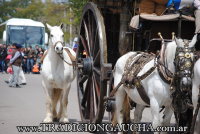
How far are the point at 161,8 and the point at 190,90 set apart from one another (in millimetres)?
2414

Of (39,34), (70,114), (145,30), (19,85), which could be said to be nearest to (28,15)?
(39,34)

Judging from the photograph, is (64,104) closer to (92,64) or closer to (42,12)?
(92,64)

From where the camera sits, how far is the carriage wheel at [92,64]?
7.68 meters

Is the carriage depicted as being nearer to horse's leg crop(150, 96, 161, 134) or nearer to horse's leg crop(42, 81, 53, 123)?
horse's leg crop(42, 81, 53, 123)

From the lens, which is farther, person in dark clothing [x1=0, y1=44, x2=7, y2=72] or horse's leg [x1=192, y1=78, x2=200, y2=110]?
person in dark clothing [x1=0, y1=44, x2=7, y2=72]

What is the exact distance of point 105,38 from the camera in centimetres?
775

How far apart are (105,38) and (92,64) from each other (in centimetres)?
86

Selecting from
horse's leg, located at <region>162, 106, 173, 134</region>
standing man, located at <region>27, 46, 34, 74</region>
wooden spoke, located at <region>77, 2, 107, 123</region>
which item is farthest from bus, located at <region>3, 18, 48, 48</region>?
horse's leg, located at <region>162, 106, 173, 134</region>

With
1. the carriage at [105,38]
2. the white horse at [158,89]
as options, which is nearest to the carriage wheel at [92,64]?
the carriage at [105,38]

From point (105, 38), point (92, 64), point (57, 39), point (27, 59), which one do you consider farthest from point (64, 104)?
point (27, 59)

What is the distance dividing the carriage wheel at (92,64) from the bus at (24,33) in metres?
23.5

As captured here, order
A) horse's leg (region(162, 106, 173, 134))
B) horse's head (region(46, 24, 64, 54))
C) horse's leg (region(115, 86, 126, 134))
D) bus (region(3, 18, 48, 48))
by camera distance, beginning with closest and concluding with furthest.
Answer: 1. horse's leg (region(162, 106, 173, 134))
2. horse's leg (region(115, 86, 126, 134))
3. horse's head (region(46, 24, 64, 54))
4. bus (region(3, 18, 48, 48))

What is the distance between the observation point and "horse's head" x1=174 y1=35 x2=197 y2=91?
18.9ft

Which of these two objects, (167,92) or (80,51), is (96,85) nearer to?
(80,51)
